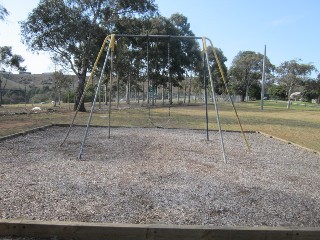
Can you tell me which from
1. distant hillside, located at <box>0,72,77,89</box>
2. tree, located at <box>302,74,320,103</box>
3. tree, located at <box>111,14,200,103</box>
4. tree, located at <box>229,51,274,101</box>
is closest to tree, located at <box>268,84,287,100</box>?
tree, located at <box>302,74,320,103</box>

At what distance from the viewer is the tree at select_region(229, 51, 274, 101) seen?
Answer: 212 ft

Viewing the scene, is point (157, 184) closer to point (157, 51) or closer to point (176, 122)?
point (176, 122)

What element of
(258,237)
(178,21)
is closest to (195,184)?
(258,237)

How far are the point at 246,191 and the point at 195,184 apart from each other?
27.8 inches

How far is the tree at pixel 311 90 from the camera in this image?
6248 cm

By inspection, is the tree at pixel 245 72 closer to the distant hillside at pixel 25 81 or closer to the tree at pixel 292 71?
the tree at pixel 292 71

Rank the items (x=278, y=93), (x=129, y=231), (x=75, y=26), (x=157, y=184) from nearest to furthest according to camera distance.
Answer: (x=129, y=231) → (x=157, y=184) → (x=75, y=26) → (x=278, y=93)

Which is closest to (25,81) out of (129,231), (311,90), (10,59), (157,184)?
(10,59)

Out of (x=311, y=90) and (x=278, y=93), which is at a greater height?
(x=311, y=90)

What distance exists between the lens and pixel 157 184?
4.90 m

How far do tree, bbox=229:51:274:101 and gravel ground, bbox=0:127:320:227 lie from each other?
5885 cm

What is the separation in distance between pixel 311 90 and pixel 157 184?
6913 cm

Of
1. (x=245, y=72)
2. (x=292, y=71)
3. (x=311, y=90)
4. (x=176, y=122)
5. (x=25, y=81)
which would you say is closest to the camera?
(x=176, y=122)

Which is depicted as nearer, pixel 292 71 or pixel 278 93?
pixel 292 71
